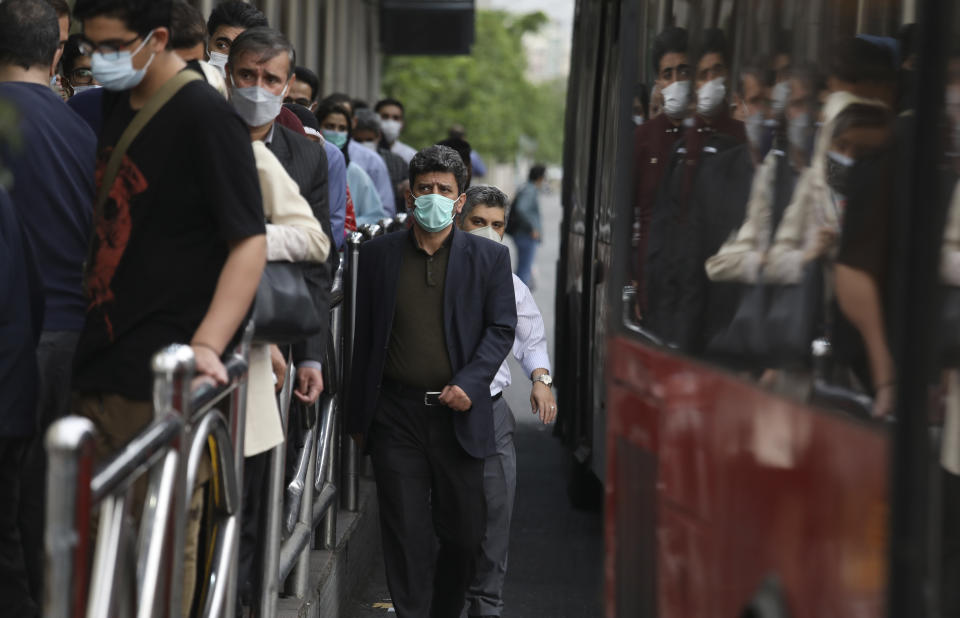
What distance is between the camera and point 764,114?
315 cm

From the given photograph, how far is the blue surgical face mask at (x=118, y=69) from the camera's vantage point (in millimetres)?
3506

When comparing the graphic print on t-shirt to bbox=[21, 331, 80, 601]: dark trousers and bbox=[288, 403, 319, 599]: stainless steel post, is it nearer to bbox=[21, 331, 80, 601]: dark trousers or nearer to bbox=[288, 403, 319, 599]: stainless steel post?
bbox=[21, 331, 80, 601]: dark trousers

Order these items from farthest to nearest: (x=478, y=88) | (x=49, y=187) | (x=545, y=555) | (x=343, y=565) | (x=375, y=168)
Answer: (x=478, y=88) < (x=375, y=168) < (x=545, y=555) < (x=343, y=565) < (x=49, y=187)

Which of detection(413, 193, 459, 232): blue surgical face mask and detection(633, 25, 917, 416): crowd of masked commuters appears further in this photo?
detection(413, 193, 459, 232): blue surgical face mask

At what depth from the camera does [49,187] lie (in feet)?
14.0

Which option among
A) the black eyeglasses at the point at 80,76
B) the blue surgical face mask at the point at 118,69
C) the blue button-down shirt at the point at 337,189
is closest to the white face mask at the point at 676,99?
the blue surgical face mask at the point at 118,69

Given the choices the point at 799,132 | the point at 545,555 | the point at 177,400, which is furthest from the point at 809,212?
the point at 545,555

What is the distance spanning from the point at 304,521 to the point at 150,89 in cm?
214

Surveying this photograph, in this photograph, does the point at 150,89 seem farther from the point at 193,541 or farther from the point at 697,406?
the point at 697,406

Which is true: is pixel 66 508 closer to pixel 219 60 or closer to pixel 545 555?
pixel 219 60

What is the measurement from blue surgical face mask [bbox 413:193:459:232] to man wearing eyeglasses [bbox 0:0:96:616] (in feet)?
4.84

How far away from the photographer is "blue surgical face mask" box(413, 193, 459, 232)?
558 centimetres

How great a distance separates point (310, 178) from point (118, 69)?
1.27 meters

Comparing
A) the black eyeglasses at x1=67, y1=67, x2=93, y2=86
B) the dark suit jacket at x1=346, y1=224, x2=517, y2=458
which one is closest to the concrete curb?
the dark suit jacket at x1=346, y1=224, x2=517, y2=458
